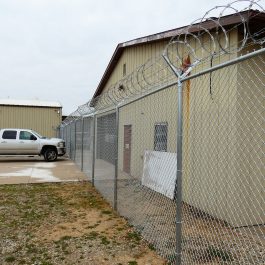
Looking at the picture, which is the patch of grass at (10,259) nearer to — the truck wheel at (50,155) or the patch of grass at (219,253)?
the patch of grass at (219,253)

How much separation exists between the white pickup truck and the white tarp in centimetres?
1573

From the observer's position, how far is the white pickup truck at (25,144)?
20625mm

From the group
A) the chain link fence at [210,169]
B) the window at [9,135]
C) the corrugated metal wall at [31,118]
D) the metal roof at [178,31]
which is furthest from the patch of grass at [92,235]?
the corrugated metal wall at [31,118]

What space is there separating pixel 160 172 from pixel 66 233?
6.72ft

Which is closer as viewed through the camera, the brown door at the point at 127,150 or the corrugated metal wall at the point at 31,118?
the brown door at the point at 127,150

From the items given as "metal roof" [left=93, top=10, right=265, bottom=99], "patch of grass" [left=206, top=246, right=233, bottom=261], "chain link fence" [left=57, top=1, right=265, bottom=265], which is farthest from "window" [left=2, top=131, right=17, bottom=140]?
"patch of grass" [left=206, top=246, right=233, bottom=261]

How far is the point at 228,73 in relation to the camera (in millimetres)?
6848

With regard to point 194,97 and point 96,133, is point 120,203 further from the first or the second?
point 96,133

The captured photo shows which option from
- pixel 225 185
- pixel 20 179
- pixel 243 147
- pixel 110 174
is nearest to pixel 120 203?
pixel 110 174

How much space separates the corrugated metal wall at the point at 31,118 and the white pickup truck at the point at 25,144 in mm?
11132

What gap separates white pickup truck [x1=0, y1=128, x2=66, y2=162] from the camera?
2062cm

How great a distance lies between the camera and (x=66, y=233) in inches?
245

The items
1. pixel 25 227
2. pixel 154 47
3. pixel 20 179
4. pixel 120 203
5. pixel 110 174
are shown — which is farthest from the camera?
pixel 20 179

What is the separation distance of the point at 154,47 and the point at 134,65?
8.17 ft
